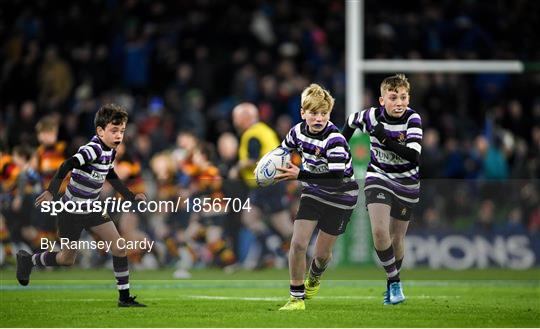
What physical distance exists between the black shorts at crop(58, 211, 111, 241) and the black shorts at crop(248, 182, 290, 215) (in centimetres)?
235

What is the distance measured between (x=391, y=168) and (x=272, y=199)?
2.46 m

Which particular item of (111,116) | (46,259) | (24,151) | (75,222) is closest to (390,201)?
Answer: (111,116)

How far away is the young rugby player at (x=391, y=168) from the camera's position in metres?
11.9

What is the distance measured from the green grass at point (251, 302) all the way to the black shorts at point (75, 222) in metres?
0.55

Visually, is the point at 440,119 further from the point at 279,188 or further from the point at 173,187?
the point at 173,187

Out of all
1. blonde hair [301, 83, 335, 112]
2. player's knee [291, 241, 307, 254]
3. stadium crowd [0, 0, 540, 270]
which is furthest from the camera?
stadium crowd [0, 0, 540, 270]

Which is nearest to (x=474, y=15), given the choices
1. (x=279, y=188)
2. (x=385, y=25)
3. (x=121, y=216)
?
(x=385, y=25)

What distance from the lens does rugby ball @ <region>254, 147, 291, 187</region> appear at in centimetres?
1164

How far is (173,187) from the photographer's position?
13.2m

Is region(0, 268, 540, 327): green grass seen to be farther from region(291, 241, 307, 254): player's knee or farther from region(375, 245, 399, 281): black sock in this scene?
region(291, 241, 307, 254): player's knee

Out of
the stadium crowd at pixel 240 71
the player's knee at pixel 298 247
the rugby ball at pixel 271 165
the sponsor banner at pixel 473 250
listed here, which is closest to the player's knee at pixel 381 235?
the player's knee at pixel 298 247

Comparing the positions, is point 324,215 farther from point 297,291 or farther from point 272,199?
point 272,199

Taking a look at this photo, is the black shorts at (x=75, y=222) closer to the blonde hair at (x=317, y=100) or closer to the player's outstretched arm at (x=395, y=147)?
the blonde hair at (x=317, y=100)

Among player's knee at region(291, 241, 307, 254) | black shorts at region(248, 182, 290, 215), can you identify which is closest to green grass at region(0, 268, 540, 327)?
player's knee at region(291, 241, 307, 254)
